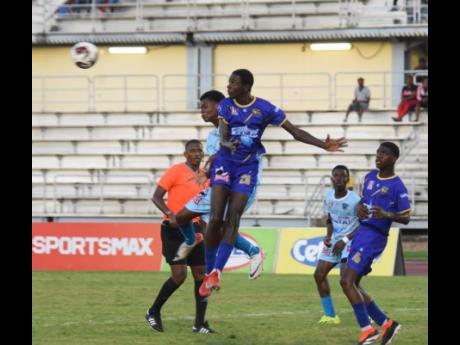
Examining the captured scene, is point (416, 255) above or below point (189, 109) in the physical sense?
below

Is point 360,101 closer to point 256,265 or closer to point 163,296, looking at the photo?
point 163,296

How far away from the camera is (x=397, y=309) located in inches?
675

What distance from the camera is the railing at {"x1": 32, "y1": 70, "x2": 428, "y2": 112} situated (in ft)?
111

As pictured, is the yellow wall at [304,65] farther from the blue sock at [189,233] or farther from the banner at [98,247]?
the blue sock at [189,233]

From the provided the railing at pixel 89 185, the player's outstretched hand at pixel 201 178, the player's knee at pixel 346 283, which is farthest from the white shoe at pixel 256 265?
the railing at pixel 89 185

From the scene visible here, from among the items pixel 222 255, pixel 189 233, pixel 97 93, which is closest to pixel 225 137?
pixel 222 255

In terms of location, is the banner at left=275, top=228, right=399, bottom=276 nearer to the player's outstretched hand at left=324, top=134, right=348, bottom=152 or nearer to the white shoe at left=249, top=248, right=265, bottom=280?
the white shoe at left=249, top=248, right=265, bottom=280

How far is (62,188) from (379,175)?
1993cm

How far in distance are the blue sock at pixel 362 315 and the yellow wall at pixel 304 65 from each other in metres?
21.0

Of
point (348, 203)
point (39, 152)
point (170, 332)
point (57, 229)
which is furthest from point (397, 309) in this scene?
point (39, 152)

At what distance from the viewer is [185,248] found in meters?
14.1

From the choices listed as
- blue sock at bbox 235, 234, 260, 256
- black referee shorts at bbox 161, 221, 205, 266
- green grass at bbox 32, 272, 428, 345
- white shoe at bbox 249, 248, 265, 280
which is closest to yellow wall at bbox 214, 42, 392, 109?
green grass at bbox 32, 272, 428, 345

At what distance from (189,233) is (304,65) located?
21.3m
